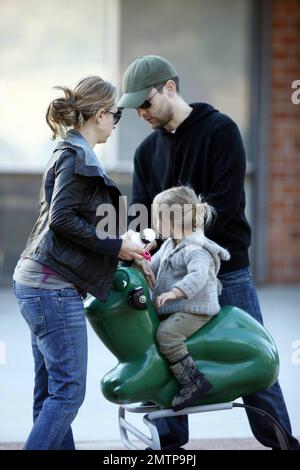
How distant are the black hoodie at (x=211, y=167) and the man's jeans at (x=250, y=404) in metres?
0.07

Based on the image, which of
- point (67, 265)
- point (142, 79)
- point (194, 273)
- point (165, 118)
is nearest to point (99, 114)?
point (142, 79)

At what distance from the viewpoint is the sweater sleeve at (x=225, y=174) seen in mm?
3973

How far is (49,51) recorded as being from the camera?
31.7ft

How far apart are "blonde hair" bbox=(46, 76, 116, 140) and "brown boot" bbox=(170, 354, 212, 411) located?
101cm

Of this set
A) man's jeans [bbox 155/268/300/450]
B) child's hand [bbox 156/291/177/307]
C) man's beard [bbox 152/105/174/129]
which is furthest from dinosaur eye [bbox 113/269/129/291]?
man's beard [bbox 152/105/174/129]

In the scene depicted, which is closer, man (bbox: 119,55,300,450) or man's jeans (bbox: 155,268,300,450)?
man (bbox: 119,55,300,450)

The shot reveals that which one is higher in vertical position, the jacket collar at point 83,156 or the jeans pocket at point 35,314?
the jacket collar at point 83,156

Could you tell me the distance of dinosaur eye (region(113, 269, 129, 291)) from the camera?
3537mm

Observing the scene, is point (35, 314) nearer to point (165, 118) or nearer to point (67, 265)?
point (67, 265)

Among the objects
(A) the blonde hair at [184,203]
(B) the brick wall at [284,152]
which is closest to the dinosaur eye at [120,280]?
(A) the blonde hair at [184,203]

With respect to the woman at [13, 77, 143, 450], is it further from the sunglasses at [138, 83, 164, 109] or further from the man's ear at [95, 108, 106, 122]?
the sunglasses at [138, 83, 164, 109]

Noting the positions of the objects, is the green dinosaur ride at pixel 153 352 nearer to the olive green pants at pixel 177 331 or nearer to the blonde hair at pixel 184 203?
the olive green pants at pixel 177 331

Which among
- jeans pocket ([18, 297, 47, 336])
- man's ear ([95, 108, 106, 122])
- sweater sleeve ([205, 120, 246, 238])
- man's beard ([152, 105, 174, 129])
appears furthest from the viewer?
man's beard ([152, 105, 174, 129])

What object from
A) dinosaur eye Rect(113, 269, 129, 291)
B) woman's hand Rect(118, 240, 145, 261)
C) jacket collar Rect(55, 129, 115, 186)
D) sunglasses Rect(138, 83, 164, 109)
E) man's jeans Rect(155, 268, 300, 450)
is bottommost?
man's jeans Rect(155, 268, 300, 450)
